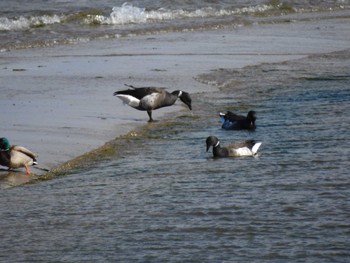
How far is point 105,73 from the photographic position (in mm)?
18047

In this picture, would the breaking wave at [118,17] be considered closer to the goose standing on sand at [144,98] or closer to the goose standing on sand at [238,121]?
the goose standing on sand at [144,98]

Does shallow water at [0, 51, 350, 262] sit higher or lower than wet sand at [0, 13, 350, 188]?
lower

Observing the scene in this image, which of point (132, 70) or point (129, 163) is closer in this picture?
point (129, 163)

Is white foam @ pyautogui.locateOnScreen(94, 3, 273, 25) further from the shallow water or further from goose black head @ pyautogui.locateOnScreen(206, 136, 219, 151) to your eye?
goose black head @ pyautogui.locateOnScreen(206, 136, 219, 151)

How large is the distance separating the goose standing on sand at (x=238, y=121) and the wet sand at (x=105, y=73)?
1.25 m

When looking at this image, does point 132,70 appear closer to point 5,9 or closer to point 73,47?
point 73,47

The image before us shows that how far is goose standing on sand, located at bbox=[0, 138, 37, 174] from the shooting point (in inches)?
395

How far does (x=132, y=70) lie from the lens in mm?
18531

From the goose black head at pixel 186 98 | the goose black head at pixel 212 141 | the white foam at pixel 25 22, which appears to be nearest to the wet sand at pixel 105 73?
the goose black head at pixel 186 98

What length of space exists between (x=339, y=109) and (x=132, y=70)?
593 cm

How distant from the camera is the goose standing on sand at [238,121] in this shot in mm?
12555

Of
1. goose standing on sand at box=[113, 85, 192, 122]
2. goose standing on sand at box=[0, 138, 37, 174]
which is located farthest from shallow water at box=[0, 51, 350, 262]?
goose standing on sand at box=[113, 85, 192, 122]

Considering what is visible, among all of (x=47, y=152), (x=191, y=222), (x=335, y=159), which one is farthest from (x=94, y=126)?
(x=191, y=222)

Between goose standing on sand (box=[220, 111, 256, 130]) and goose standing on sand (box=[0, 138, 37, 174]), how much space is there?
3.40 meters
